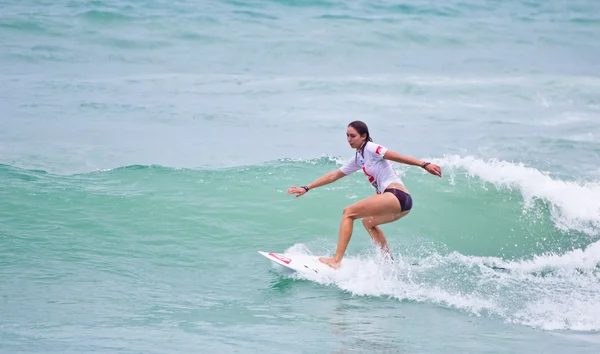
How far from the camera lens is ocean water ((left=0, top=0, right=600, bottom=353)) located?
7227 mm

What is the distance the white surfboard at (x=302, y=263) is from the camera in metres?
8.53

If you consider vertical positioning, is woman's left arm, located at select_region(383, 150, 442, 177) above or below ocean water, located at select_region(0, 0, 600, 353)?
above

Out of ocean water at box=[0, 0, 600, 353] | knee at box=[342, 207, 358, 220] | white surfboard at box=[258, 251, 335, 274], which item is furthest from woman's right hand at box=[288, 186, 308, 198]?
ocean water at box=[0, 0, 600, 353]

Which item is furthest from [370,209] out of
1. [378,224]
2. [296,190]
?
[296,190]

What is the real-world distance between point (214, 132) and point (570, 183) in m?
7.47

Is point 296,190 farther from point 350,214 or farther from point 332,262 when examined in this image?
point 332,262

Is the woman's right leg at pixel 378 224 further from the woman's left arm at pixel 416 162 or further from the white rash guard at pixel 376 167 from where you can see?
the woman's left arm at pixel 416 162

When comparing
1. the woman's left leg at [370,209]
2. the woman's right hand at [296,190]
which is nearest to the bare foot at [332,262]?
the woman's left leg at [370,209]

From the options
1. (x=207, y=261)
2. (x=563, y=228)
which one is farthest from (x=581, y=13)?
(x=207, y=261)

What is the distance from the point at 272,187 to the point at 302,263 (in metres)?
4.08

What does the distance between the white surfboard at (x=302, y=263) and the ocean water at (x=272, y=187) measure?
11cm

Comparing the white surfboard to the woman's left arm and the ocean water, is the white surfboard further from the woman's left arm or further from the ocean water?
the woman's left arm

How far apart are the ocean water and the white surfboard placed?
112mm

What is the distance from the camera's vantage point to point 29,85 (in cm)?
2012
